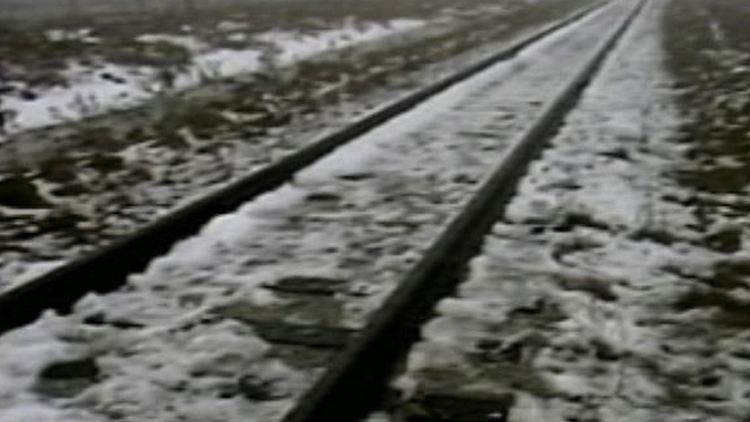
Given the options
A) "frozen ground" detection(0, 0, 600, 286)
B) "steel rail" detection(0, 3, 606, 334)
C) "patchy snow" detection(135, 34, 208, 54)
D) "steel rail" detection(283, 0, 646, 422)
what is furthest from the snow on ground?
"steel rail" detection(283, 0, 646, 422)

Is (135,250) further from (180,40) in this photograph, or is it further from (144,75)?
(180,40)

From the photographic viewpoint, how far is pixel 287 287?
273 inches

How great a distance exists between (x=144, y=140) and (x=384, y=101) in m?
4.23

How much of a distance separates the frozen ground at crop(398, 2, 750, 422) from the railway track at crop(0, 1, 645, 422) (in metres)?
0.18

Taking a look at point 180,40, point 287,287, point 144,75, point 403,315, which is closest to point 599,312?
point 403,315

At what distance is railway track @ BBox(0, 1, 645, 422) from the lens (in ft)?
17.2

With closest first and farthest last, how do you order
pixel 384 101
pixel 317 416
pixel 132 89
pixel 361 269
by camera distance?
1. pixel 317 416
2. pixel 361 269
3. pixel 384 101
4. pixel 132 89

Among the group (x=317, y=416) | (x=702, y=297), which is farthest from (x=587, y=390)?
(x=702, y=297)

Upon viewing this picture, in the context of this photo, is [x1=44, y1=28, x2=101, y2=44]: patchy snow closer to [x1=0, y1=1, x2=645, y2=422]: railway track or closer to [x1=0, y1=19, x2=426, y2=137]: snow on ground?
[x1=0, y1=19, x2=426, y2=137]: snow on ground

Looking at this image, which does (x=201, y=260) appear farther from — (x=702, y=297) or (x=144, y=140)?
(x=144, y=140)

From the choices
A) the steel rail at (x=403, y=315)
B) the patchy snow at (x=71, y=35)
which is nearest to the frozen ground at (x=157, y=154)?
the steel rail at (x=403, y=315)

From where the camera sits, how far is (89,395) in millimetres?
5152

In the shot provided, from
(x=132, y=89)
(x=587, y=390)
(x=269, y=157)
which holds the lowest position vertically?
(x=587, y=390)

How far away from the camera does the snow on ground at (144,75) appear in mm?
16109
